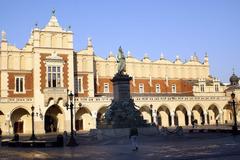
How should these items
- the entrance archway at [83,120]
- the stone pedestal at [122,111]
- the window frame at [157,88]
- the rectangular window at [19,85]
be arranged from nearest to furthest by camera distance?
the stone pedestal at [122,111] → the rectangular window at [19,85] → the entrance archway at [83,120] → the window frame at [157,88]

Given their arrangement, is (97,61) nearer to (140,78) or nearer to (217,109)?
(140,78)

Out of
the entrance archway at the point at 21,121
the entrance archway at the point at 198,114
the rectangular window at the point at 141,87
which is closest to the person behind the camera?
the entrance archway at the point at 21,121

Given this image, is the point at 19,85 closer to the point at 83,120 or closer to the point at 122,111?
the point at 83,120

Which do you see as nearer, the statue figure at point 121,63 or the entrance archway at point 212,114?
the statue figure at point 121,63

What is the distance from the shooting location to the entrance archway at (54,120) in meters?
57.7

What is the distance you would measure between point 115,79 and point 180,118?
3688 centimetres

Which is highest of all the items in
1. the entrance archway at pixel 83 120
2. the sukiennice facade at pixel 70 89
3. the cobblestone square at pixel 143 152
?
the sukiennice facade at pixel 70 89

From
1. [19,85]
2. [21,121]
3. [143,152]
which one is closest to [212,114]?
[21,121]

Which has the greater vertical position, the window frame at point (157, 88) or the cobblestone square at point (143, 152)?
the window frame at point (157, 88)

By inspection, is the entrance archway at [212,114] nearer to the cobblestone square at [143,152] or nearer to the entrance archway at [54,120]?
the entrance archway at [54,120]

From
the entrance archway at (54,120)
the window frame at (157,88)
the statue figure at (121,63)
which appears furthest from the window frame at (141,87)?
the statue figure at (121,63)

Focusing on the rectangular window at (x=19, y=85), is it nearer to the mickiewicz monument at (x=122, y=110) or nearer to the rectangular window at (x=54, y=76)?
the rectangular window at (x=54, y=76)

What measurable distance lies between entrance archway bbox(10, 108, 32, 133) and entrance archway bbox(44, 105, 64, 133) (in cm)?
245

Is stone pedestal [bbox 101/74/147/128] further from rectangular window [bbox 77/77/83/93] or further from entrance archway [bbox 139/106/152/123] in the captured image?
entrance archway [bbox 139/106/152/123]
